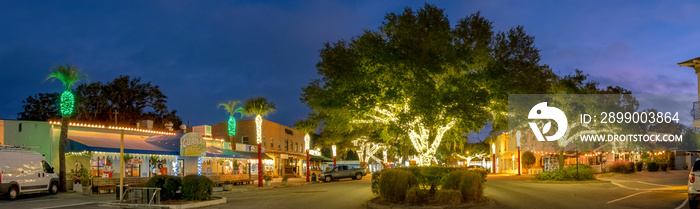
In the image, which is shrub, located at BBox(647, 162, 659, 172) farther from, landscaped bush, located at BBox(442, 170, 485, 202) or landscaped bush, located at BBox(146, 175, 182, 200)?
landscaped bush, located at BBox(146, 175, 182, 200)

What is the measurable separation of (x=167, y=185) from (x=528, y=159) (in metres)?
50.6

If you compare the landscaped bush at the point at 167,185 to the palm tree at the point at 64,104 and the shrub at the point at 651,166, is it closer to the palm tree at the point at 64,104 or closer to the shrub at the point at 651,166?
the palm tree at the point at 64,104

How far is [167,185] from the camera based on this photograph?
20.5 m

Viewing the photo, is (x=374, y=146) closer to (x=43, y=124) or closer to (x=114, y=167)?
(x=114, y=167)

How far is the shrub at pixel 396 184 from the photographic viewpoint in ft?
60.9

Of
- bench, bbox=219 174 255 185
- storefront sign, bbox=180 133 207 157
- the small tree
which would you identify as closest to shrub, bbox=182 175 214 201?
storefront sign, bbox=180 133 207 157

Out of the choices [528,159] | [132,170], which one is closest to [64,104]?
[132,170]

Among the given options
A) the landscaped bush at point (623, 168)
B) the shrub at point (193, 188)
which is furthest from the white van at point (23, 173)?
the landscaped bush at point (623, 168)

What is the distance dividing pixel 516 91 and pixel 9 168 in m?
23.3

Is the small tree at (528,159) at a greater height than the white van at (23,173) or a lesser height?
lesser

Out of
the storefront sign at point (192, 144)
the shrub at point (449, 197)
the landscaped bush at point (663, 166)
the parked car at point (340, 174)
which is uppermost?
the storefront sign at point (192, 144)

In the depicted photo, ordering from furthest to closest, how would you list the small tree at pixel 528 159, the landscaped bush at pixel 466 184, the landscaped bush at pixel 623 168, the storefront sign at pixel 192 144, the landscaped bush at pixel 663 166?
1. the small tree at pixel 528 159
2. the landscaped bush at pixel 663 166
3. the landscaped bush at pixel 623 168
4. the storefront sign at pixel 192 144
5. the landscaped bush at pixel 466 184

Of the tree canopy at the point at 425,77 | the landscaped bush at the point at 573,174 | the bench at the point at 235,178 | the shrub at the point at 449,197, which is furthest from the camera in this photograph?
the bench at the point at 235,178

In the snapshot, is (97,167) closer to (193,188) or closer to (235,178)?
(235,178)
